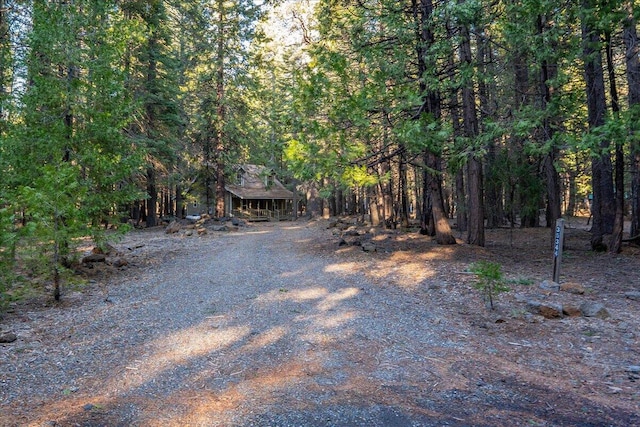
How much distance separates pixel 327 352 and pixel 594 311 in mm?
4307

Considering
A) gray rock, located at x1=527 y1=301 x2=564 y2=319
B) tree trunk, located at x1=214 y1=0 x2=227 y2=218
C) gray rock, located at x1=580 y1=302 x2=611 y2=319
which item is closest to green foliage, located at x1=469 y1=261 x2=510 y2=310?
gray rock, located at x1=527 y1=301 x2=564 y2=319

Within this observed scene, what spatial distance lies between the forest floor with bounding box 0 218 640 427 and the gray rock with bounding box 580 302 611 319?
68 millimetres

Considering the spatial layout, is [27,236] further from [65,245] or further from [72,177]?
[72,177]

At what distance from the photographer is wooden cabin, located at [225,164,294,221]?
130ft

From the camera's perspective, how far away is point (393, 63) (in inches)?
485

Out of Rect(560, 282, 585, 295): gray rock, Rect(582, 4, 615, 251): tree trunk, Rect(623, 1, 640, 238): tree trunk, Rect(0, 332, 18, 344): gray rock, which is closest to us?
Rect(0, 332, 18, 344): gray rock

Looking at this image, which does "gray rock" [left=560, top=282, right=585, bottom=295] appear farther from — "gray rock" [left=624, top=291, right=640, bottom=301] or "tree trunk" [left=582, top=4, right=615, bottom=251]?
"tree trunk" [left=582, top=4, right=615, bottom=251]

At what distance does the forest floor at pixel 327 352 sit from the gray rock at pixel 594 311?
2.7 inches

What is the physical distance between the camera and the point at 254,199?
40.5 m

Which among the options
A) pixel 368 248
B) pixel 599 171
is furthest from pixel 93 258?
pixel 599 171

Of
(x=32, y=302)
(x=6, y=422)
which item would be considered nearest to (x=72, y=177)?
(x=32, y=302)

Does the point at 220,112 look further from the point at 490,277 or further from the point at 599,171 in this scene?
the point at 490,277

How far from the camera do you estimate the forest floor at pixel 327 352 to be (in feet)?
11.6

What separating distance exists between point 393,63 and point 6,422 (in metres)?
11.9
